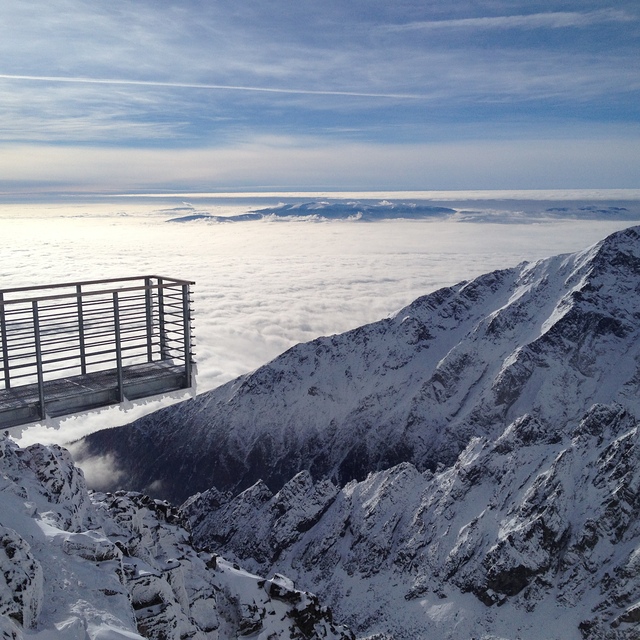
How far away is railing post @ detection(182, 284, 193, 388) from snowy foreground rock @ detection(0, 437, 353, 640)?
8232 millimetres

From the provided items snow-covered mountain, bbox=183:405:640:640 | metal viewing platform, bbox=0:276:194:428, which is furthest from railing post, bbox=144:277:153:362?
snow-covered mountain, bbox=183:405:640:640

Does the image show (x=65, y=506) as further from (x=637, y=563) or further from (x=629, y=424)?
(x=629, y=424)

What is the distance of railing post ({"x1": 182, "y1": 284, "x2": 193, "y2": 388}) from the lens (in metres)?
27.6

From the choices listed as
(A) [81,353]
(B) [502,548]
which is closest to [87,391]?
(A) [81,353]

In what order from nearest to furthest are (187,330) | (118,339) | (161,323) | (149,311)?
(118,339), (187,330), (149,311), (161,323)

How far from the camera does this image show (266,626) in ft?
188

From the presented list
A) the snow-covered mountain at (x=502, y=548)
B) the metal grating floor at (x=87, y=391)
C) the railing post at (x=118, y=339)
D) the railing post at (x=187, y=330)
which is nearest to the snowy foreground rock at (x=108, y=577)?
the metal grating floor at (x=87, y=391)

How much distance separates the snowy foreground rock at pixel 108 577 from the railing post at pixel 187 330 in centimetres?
823

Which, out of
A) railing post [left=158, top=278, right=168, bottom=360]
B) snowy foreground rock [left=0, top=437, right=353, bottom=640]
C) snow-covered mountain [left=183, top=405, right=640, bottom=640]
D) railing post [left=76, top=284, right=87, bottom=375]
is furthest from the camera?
snow-covered mountain [left=183, top=405, right=640, bottom=640]

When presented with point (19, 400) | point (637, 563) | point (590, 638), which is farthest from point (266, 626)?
point (637, 563)

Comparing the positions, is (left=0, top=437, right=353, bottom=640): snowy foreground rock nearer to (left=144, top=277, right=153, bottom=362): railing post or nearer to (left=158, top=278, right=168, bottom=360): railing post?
(left=158, top=278, right=168, bottom=360): railing post

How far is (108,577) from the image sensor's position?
973 inches

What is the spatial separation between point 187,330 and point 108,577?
11.0 metres

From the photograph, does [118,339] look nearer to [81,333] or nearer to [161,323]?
[81,333]
